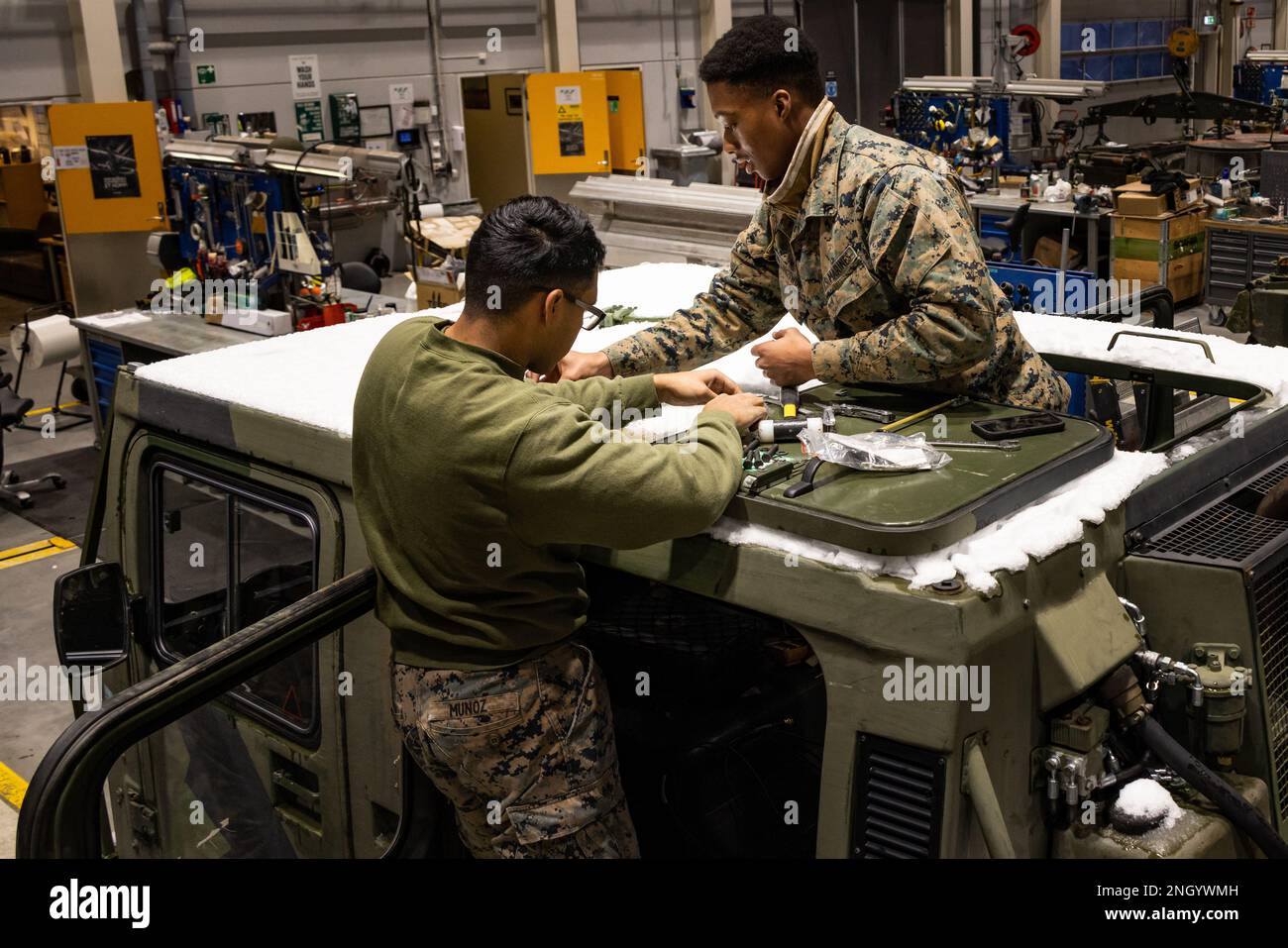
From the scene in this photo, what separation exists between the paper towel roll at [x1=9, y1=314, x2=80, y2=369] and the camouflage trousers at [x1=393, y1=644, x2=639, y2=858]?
23.2 feet

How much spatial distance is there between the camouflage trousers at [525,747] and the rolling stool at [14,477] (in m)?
6.58

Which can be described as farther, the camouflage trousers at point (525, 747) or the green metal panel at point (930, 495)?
the camouflage trousers at point (525, 747)

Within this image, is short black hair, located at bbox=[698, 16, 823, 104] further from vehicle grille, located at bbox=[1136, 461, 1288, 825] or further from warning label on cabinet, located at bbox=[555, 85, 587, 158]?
warning label on cabinet, located at bbox=[555, 85, 587, 158]

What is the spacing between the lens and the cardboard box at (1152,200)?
9625 mm

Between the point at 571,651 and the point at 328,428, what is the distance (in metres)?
0.66

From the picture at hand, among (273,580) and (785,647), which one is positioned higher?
(273,580)

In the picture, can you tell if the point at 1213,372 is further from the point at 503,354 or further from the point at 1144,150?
the point at 1144,150

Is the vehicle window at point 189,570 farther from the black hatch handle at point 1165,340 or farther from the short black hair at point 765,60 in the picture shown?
the black hatch handle at point 1165,340

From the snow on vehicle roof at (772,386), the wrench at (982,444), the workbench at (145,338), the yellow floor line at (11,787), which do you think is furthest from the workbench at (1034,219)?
the wrench at (982,444)

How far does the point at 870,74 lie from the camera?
17.4 metres

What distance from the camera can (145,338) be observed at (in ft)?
25.0

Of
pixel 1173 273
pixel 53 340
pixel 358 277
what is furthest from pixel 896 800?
pixel 1173 273

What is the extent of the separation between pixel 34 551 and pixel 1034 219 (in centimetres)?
815

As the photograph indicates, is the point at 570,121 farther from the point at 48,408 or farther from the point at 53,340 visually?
the point at 53,340
